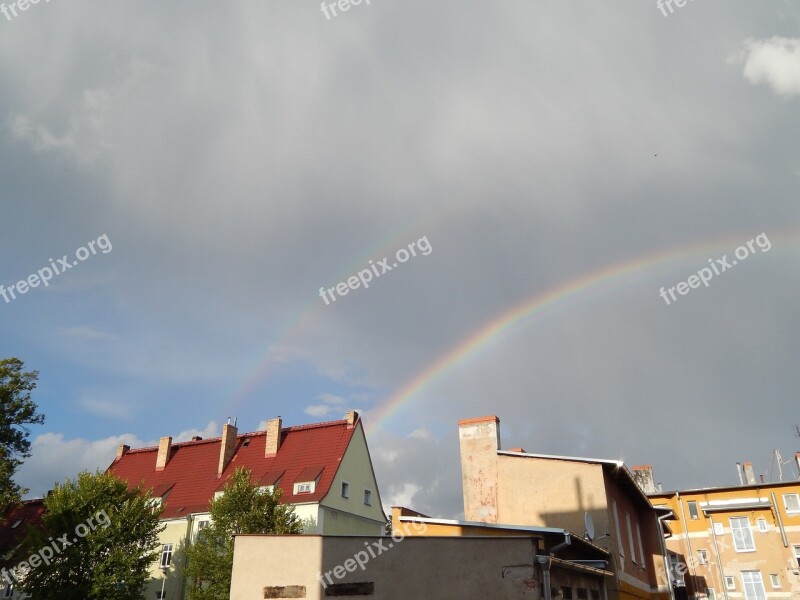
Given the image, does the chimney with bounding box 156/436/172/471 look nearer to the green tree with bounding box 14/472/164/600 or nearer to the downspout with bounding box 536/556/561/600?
the green tree with bounding box 14/472/164/600

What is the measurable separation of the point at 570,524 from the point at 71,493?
74.2ft

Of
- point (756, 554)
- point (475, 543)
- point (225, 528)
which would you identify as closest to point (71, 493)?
point (225, 528)

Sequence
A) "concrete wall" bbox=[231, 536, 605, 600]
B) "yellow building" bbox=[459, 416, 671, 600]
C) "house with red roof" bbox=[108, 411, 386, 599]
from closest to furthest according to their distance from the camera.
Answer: "concrete wall" bbox=[231, 536, 605, 600] < "yellow building" bbox=[459, 416, 671, 600] < "house with red roof" bbox=[108, 411, 386, 599]

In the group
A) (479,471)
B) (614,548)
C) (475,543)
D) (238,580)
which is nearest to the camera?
(475,543)

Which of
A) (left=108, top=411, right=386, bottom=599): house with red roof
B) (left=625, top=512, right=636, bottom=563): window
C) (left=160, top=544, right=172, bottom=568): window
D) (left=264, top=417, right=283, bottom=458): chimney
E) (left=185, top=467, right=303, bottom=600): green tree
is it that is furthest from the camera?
(left=264, top=417, right=283, bottom=458): chimney

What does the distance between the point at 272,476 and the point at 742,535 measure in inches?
1364

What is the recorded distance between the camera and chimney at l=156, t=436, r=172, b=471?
41997mm

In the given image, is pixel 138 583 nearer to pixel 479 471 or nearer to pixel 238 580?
pixel 238 580

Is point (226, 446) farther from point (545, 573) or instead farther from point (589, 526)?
point (545, 573)

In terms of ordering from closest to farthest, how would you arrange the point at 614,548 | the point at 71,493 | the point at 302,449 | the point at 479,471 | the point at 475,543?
the point at 475,543 → the point at 614,548 → the point at 479,471 → the point at 71,493 → the point at 302,449

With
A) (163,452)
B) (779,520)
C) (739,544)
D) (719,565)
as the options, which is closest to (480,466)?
(163,452)

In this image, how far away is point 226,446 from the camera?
3900 centimetres

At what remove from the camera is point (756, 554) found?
139 ft

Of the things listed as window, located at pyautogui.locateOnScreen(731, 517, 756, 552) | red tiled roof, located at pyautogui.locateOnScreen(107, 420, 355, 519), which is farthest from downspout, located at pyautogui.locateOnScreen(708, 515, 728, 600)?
red tiled roof, located at pyautogui.locateOnScreen(107, 420, 355, 519)
